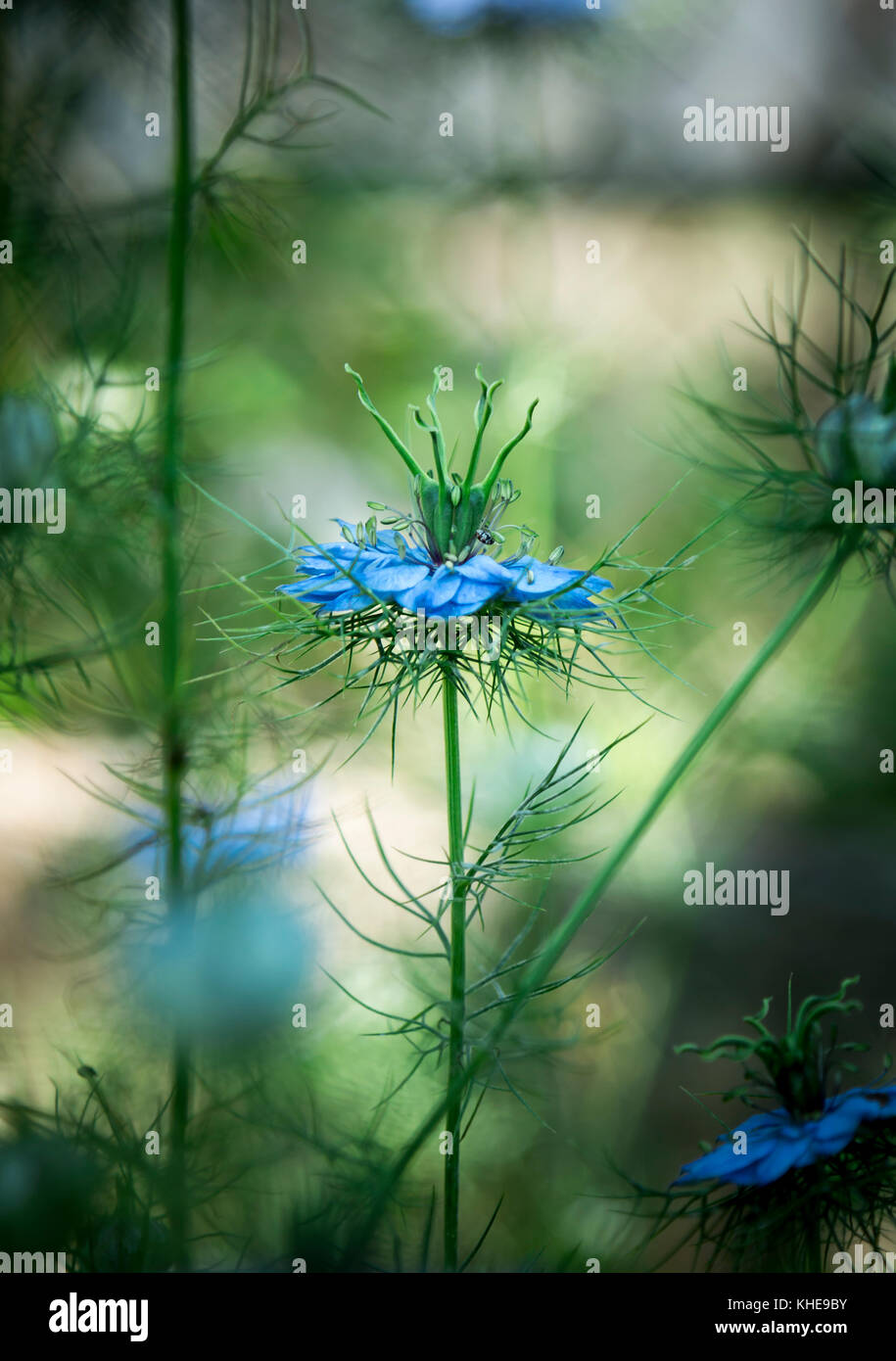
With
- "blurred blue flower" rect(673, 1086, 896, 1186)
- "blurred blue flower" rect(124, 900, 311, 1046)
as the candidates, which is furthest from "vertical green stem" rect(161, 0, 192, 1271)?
"blurred blue flower" rect(673, 1086, 896, 1186)

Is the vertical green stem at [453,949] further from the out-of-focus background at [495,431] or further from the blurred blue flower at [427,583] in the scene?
the out-of-focus background at [495,431]

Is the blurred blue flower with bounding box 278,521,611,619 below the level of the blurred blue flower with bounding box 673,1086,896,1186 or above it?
above

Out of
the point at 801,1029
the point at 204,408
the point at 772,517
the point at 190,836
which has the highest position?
the point at 204,408

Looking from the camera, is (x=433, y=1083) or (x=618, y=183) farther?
(x=618, y=183)

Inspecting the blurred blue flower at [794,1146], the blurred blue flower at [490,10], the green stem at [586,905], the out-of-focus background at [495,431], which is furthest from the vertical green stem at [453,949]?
the blurred blue flower at [490,10]

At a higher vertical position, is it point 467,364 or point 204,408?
point 467,364

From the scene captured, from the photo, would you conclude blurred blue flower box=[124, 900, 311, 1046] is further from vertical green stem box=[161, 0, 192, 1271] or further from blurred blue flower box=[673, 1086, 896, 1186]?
blurred blue flower box=[673, 1086, 896, 1186]

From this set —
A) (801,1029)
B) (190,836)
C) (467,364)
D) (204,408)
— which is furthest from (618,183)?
(801,1029)

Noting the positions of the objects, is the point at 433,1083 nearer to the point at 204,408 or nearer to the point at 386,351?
the point at 204,408
